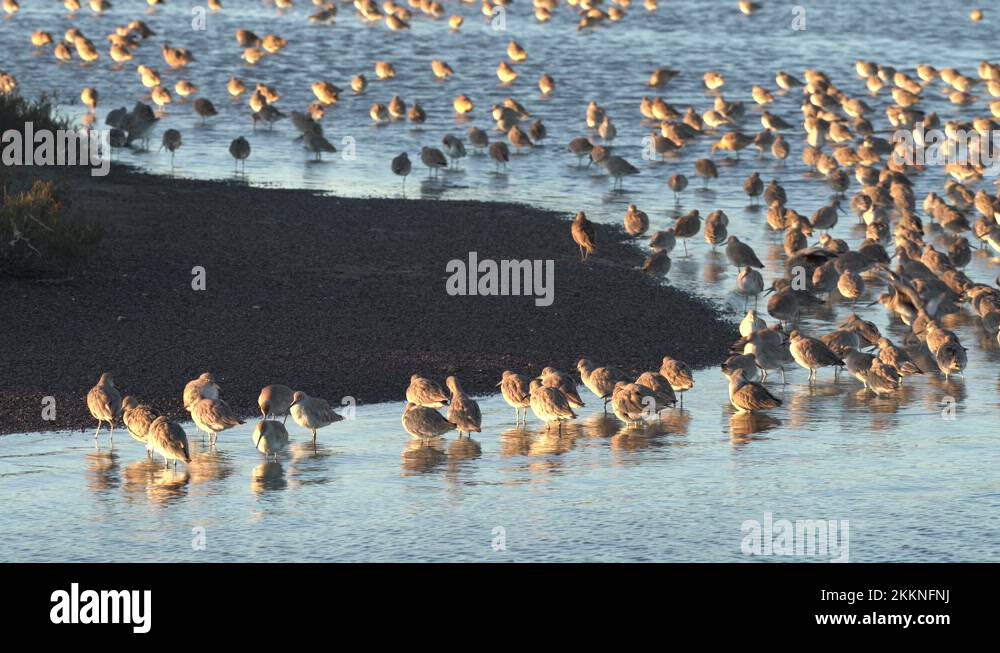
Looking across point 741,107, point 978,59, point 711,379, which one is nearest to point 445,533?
point 711,379

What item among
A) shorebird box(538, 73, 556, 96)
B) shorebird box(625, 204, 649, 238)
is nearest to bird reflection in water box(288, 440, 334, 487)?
shorebird box(625, 204, 649, 238)

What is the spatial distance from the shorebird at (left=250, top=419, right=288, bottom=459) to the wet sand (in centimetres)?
123

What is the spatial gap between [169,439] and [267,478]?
87 centimetres

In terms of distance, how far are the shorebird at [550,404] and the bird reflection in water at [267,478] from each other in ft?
8.44

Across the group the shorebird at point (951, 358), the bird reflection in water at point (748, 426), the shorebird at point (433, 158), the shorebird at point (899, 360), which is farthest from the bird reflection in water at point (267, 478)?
the shorebird at point (433, 158)

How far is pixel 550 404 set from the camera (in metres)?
15.4

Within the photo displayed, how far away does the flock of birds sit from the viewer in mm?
15430

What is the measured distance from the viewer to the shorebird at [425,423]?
1494 centimetres

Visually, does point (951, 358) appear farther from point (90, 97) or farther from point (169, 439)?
point (90, 97)

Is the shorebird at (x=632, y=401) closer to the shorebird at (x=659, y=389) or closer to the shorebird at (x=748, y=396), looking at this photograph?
the shorebird at (x=659, y=389)

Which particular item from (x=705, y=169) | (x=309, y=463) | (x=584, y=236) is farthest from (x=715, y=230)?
(x=309, y=463)

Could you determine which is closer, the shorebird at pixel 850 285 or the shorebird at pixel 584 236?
the shorebird at pixel 850 285

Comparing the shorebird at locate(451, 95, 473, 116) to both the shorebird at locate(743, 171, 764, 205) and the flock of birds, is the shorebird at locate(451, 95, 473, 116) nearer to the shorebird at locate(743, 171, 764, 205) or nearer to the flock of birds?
the flock of birds

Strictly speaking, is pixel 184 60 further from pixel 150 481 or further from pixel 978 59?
pixel 150 481
